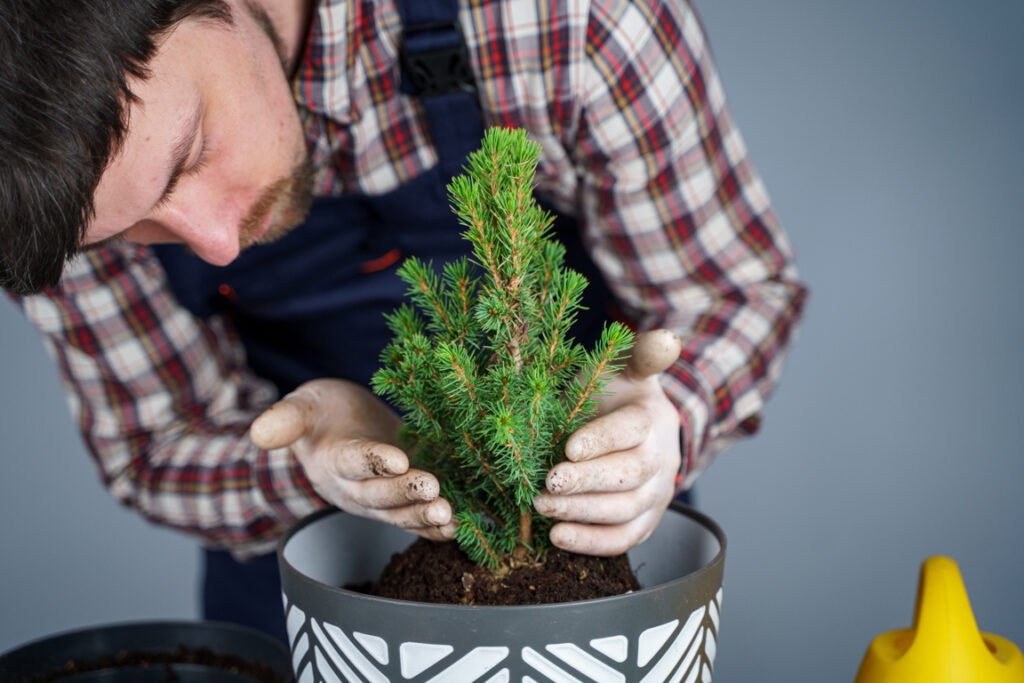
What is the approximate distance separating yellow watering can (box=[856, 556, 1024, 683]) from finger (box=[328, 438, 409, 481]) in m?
0.41

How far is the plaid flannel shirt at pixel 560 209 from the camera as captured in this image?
106 centimetres

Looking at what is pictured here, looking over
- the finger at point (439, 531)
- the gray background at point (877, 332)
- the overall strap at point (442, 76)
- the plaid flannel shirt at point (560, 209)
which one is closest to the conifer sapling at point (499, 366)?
Result: the finger at point (439, 531)

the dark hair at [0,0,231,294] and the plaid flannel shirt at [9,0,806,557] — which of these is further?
the plaid flannel shirt at [9,0,806,557]

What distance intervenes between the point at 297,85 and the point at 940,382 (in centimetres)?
146

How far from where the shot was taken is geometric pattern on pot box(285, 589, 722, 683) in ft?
2.15

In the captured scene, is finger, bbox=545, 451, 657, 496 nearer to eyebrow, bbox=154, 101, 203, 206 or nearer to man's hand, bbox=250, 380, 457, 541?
man's hand, bbox=250, 380, 457, 541

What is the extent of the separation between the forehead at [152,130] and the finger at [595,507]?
42 centimetres

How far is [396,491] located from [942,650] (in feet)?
1.44

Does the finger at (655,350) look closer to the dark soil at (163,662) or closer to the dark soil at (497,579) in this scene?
the dark soil at (497,579)

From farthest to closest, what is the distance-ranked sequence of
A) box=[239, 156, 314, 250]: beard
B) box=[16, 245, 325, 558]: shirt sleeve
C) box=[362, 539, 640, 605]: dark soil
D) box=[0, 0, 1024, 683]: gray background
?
box=[0, 0, 1024, 683]: gray background
box=[16, 245, 325, 558]: shirt sleeve
box=[239, 156, 314, 250]: beard
box=[362, 539, 640, 605]: dark soil

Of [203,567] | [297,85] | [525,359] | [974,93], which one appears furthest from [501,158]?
[974,93]

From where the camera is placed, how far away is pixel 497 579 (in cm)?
77

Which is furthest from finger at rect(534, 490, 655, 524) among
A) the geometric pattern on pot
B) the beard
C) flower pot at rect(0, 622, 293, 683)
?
the beard

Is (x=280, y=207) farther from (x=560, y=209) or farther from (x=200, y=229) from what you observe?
(x=560, y=209)
